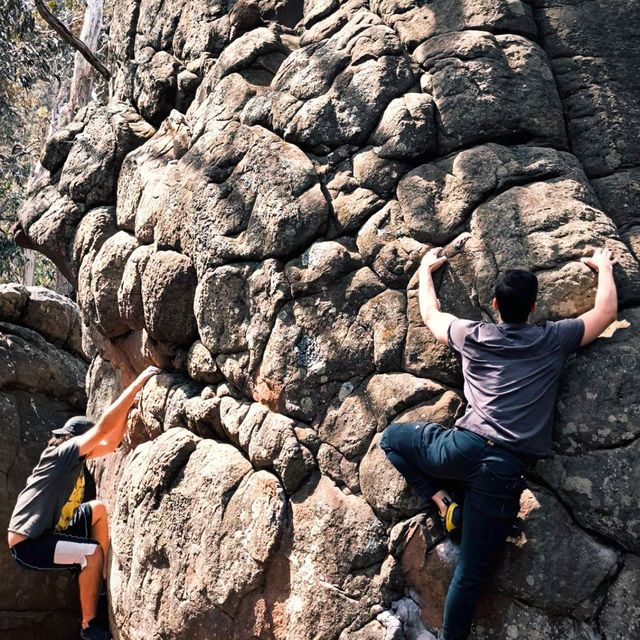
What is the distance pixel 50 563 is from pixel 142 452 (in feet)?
3.91

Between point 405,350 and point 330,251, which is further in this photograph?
point 330,251

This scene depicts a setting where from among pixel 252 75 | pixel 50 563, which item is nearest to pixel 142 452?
pixel 50 563

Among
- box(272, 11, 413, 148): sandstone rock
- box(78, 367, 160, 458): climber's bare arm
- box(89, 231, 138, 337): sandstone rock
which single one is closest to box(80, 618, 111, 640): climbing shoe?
box(78, 367, 160, 458): climber's bare arm

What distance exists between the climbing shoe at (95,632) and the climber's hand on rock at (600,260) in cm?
484

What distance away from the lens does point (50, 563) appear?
6.86 m

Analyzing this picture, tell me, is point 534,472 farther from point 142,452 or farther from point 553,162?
point 142,452

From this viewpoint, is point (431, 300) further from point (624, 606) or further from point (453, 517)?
point (624, 606)

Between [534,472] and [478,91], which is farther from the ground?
[478,91]

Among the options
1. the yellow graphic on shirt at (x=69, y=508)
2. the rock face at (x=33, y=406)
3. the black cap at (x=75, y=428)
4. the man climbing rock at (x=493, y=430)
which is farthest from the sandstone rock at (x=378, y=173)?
the rock face at (x=33, y=406)

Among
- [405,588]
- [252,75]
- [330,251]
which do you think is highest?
[252,75]

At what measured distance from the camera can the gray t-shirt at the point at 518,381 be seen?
4.54m

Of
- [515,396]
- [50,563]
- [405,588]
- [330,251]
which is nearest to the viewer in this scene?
[515,396]

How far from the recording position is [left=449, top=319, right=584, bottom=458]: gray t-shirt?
179 inches

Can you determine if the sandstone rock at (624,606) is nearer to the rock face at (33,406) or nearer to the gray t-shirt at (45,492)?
the gray t-shirt at (45,492)
